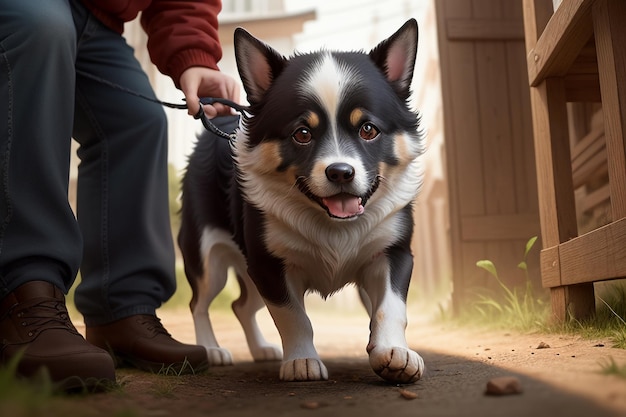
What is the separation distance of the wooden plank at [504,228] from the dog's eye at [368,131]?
8.76 feet

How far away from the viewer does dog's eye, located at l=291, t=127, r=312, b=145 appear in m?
1.92

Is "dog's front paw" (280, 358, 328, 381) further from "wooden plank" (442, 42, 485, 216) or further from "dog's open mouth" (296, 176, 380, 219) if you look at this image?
"wooden plank" (442, 42, 485, 216)

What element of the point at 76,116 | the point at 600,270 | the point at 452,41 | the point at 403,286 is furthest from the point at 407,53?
the point at 452,41

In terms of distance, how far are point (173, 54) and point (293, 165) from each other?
77 cm

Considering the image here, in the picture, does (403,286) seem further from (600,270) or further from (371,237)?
(600,270)

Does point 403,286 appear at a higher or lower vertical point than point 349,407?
higher

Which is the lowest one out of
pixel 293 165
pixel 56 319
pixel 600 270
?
pixel 56 319

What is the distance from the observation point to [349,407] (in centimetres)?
136

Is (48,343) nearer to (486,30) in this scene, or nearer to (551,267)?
(551,267)

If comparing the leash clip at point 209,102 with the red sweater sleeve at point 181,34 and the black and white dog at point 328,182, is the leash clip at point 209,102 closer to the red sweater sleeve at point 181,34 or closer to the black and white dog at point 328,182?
the black and white dog at point 328,182

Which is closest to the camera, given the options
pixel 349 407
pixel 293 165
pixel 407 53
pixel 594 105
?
pixel 349 407

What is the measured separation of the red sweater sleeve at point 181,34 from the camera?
2385mm

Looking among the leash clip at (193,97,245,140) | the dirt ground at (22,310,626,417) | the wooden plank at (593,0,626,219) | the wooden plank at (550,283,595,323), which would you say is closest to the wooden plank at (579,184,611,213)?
the wooden plank at (550,283,595,323)

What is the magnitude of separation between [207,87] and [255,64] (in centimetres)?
36
